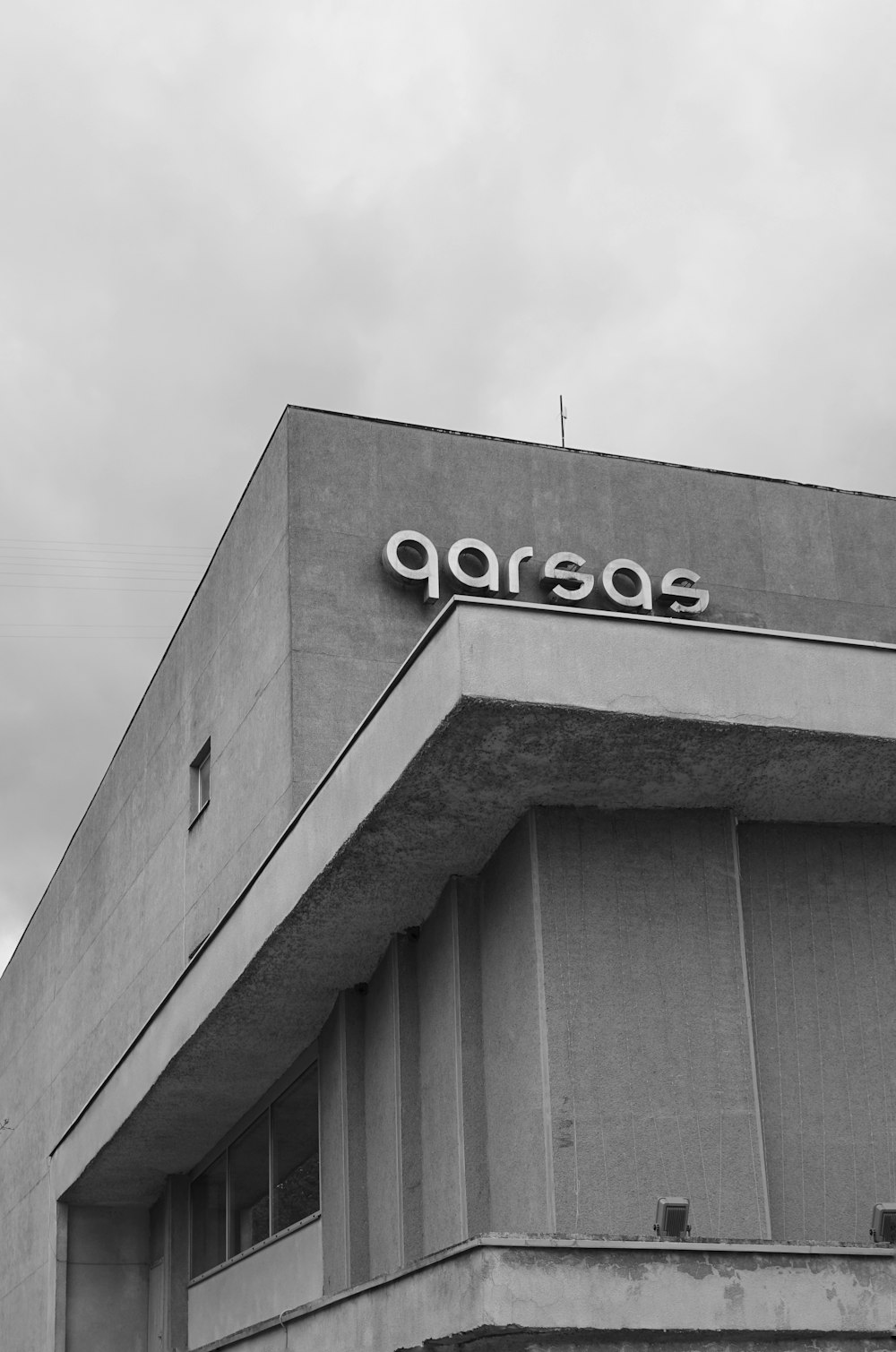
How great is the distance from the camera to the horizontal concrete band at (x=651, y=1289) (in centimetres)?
1162

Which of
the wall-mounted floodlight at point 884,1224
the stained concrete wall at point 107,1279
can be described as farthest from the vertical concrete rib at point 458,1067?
the stained concrete wall at point 107,1279

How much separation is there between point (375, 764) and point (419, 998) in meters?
3.36

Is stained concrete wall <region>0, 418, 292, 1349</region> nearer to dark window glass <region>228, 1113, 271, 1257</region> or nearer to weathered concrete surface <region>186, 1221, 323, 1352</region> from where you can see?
dark window glass <region>228, 1113, 271, 1257</region>

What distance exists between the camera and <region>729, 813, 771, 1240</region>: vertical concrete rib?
44.1 feet

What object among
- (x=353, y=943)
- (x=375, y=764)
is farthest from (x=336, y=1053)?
(x=375, y=764)

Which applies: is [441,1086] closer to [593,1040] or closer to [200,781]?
[593,1040]

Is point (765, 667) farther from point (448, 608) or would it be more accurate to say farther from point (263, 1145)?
point (263, 1145)

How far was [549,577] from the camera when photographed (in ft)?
75.3

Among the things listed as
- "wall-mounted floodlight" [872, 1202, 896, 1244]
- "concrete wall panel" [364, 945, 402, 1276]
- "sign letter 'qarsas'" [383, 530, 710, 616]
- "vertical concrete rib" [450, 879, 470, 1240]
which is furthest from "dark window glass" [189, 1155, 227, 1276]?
"wall-mounted floodlight" [872, 1202, 896, 1244]

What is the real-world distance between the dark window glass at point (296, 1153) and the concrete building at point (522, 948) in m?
0.07

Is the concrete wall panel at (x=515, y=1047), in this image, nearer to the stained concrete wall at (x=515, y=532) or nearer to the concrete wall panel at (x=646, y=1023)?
the concrete wall panel at (x=646, y=1023)

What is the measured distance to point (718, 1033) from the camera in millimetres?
13969

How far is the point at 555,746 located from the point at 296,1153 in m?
9.09

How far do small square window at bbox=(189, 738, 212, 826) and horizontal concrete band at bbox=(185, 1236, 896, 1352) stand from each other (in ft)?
45.4
